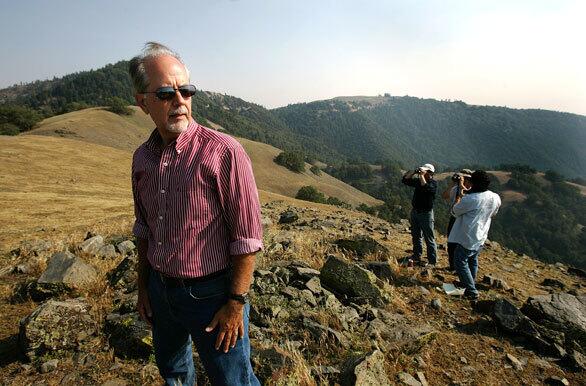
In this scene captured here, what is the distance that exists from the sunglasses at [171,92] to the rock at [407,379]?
3.20 metres

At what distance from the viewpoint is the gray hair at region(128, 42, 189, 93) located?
79.7 inches

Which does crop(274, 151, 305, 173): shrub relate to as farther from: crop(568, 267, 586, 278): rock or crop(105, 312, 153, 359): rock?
crop(105, 312, 153, 359): rock

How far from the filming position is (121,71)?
184 m

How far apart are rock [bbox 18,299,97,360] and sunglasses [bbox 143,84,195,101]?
302 centimetres

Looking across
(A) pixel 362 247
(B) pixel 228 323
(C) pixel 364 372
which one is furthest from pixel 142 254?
(A) pixel 362 247

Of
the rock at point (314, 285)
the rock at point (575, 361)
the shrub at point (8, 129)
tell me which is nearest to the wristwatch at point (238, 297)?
the rock at point (314, 285)

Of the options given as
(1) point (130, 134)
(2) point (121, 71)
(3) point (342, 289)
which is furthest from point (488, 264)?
(2) point (121, 71)

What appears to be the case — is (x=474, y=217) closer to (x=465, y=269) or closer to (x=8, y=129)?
(x=465, y=269)

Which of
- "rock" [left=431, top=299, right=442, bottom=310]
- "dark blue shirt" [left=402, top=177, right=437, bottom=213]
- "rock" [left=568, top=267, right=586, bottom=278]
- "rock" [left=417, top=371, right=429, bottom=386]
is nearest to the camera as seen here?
"rock" [left=417, top=371, right=429, bottom=386]

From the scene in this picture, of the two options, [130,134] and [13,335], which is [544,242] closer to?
[130,134]

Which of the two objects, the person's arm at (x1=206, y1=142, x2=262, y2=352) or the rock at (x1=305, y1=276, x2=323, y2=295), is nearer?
the person's arm at (x1=206, y1=142, x2=262, y2=352)

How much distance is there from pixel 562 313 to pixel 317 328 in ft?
12.0

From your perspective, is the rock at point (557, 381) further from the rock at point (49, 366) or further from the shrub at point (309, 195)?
the shrub at point (309, 195)

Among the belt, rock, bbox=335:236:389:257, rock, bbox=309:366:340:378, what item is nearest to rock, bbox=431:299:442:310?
rock, bbox=335:236:389:257
